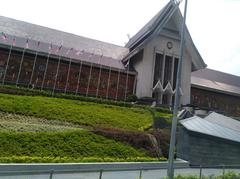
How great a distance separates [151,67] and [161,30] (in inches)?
187

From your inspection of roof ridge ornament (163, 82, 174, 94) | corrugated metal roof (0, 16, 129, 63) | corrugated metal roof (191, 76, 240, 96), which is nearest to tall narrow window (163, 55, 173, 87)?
roof ridge ornament (163, 82, 174, 94)

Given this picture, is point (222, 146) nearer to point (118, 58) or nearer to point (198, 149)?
point (198, 149)

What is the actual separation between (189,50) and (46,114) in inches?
859

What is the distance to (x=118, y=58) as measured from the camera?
107 feet

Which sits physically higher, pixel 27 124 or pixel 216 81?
pixel 216 81

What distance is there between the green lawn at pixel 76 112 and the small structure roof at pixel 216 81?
17300 mm

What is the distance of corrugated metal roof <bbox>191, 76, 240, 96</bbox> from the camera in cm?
3541

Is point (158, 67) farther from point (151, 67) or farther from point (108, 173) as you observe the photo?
point (108, 173)

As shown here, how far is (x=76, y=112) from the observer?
18.1 metres

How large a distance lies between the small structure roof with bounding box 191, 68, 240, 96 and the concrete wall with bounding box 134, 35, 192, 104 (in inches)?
122

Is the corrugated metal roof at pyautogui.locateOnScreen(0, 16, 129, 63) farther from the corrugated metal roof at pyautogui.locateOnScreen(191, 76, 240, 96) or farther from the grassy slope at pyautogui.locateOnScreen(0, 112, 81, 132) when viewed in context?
the grassy slope at pyautogui.locateOnScreen(0, 112, 81, 132)

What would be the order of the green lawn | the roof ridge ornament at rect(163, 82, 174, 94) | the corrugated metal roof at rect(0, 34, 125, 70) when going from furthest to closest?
1. the roof ridge ornament at rect(163, 82, 174, 94)
2. the corrugated metal roof at rect(0, 34, 125, 70)
3. the green lawn

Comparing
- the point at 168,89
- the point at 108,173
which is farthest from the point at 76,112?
the point at 168,89

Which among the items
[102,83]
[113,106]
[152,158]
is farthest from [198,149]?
[102,83]
